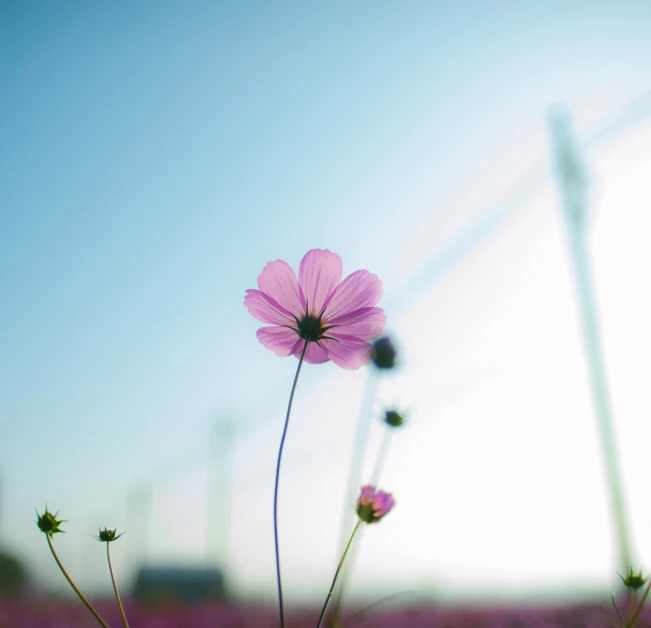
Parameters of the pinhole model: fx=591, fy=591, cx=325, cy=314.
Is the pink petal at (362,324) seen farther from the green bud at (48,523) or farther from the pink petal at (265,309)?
the green bud at (48,523)

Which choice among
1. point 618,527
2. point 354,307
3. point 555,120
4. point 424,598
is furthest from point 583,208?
point 354,307

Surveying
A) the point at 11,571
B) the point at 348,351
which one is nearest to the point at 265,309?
the point at 348,351

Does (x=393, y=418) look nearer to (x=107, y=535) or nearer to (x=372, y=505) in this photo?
(x=372, y=505)

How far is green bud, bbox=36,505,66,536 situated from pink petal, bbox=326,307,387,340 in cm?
48

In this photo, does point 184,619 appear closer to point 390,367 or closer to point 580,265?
point 390,367

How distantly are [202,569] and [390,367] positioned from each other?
54.2 feet

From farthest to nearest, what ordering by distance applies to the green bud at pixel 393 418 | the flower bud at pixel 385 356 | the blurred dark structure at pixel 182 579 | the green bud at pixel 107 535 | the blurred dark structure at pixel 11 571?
the blurred dark structure at pixel 182 579
the blurred dark structure at pixel 11 571
the flower bud at pixel 385 356
the green bud at pixel 393 418
the green bud at pixel 107 535

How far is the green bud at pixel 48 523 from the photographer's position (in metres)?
0.77

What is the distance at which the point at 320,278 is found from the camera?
3.13 ft

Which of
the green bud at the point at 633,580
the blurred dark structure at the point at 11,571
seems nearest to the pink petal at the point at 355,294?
the green bud at the point at 633,580

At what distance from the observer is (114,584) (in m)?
0.69

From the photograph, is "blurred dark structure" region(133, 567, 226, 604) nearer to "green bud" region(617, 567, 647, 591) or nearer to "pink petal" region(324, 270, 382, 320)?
"green bud" region(617, 567, 647, 591)

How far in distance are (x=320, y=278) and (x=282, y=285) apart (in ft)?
0.22

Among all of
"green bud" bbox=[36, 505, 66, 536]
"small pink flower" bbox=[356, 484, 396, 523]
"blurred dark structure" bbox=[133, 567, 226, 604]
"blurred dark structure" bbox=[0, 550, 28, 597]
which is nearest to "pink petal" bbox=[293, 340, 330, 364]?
"small pink flower" bbox=[356, 484, 396, 523]
